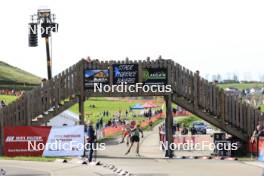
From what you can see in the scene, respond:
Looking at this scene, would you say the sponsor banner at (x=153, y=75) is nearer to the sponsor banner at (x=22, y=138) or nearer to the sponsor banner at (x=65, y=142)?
the sponsor banner at (x=65, y=142)

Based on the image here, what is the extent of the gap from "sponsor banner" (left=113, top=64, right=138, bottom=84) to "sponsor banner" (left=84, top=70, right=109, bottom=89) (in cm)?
44

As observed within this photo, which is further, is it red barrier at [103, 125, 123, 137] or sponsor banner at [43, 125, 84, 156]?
red barrier at [103, 125, 123, 137]

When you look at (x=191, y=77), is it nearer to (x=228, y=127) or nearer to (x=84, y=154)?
(x=228, y=127)

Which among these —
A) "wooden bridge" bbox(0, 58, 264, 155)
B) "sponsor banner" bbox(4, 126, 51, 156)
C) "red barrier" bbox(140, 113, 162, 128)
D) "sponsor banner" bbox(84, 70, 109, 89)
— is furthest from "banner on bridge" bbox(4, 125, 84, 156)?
"red barrier" bbox(140, 113, 162, 128)

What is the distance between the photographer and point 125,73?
31453 millimetres

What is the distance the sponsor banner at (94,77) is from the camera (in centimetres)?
3148

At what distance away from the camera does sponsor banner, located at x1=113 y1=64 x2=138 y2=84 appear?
31406 millimetres

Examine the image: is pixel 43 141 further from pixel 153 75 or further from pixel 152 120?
pixel 152 120

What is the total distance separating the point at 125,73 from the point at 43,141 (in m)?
5.52

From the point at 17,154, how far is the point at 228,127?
10.2 m

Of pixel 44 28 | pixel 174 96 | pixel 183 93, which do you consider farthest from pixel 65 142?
pixel 44 28

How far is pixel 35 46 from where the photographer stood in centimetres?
4719

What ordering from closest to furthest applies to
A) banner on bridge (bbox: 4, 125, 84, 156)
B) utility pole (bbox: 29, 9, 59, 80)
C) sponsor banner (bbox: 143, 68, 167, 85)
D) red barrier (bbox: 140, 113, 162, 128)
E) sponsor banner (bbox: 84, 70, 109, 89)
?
1. banner on bridge (bbox: 4, 125, 84, 156)
2. sponsor banner (bbox: 143, 68, 167, 85)
3. sponsor banner (bbox: 84, 70, 109, 89)
4. utility pole (bbox: 29, 9, 59, 80)
5. red barrier (bbox: 140, 113, 162, 128)

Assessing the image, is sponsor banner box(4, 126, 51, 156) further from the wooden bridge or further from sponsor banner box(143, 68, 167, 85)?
sponsor banner box(143, 68, 167, 85)
